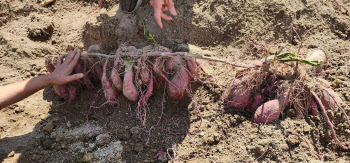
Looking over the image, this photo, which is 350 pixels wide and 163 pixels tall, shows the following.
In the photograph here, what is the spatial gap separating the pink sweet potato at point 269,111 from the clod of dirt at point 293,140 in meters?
0.15

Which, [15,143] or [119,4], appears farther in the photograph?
[119,4]

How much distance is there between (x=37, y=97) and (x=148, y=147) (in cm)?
102

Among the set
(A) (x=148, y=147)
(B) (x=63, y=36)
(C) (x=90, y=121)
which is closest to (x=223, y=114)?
(A) (x=148, y=147)

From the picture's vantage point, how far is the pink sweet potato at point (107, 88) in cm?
209

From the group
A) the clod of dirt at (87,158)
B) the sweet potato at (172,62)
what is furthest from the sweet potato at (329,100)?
the clod of dirt at (87,158)

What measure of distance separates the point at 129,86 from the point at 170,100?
32 centimetres

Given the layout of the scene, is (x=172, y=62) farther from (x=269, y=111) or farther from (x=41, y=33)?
(x=41, y=33)

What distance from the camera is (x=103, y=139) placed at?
78.5 inches

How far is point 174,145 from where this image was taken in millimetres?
1940

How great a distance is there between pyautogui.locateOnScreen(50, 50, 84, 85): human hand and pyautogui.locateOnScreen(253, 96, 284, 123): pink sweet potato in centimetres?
118

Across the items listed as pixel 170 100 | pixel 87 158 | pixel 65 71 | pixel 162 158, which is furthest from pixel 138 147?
pixel 65 71

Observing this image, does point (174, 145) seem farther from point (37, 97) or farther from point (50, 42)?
point (50, 42)

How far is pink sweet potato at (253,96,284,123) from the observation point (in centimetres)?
192

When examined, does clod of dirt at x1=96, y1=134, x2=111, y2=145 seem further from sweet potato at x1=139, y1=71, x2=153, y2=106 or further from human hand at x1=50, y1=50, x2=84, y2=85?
human hand at x1=50, y1=50, x2=84, y2=85
